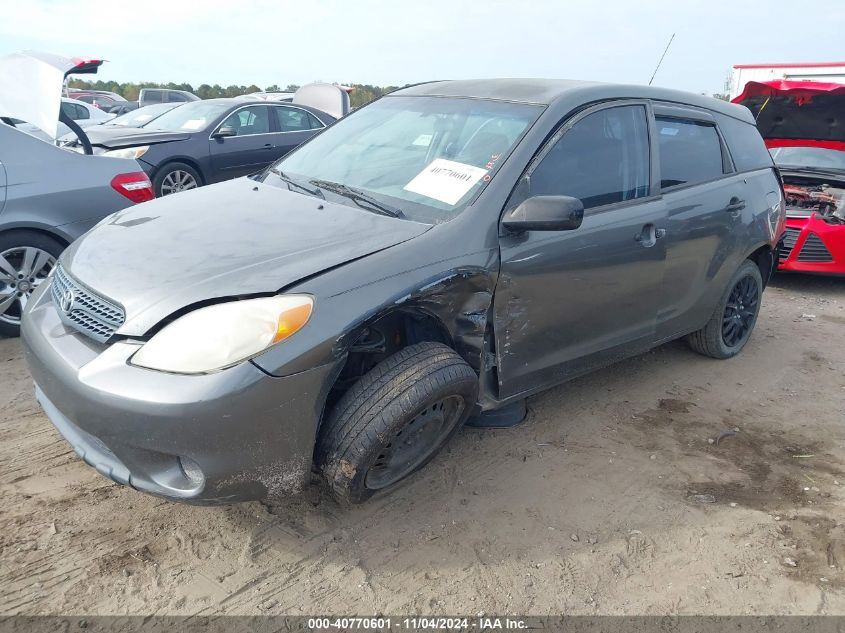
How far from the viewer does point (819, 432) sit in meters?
3.56

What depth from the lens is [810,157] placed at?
737 cm

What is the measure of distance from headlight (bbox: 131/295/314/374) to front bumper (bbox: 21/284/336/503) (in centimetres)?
4

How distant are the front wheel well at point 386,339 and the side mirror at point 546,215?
20.8 inches

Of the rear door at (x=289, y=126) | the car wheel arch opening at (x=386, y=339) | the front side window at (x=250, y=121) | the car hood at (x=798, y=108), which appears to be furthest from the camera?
the rear door at (x=289, y=126)

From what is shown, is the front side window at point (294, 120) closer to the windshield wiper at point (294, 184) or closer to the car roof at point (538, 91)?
the car roof at point (538, 91)

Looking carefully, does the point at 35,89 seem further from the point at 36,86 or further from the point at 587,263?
the point at 587,263

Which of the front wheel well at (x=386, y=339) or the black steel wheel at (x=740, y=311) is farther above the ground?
the front wheel well at (x=386, y=339)

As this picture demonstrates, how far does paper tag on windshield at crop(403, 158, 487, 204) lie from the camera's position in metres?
2.77

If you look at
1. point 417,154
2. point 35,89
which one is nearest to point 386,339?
point 417,154

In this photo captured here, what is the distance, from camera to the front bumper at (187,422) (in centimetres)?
204

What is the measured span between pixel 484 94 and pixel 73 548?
8.82 feet

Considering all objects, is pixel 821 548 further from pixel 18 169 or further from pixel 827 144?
pixel 827 144

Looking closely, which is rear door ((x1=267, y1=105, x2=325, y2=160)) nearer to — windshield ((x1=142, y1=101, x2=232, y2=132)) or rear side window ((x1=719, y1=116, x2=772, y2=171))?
windshield ((x1=142, y1=101, x2=232, y2=132))

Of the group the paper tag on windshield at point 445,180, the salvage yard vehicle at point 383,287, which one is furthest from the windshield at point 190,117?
the paper tag on windshield at point 445,180
